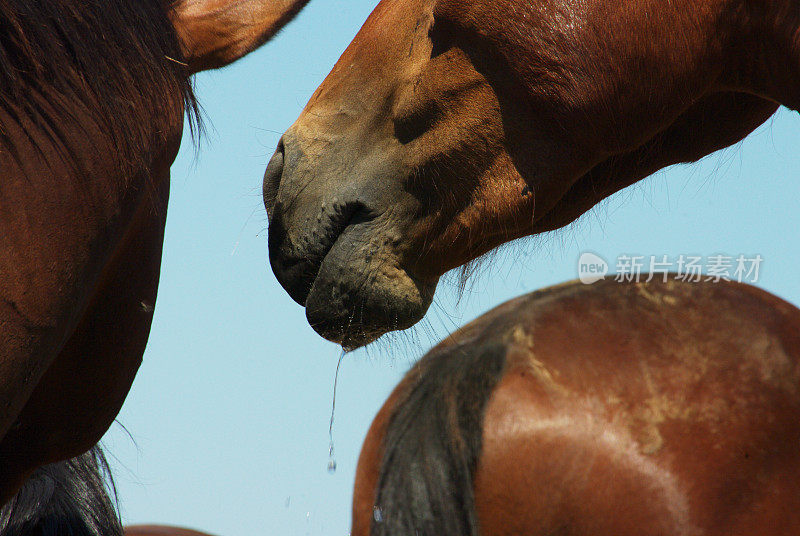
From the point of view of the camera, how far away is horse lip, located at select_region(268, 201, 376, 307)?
1.77 metres

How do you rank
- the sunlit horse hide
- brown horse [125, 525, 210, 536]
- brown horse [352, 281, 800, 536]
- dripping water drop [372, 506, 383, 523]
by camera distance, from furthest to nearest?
brown horse [125, 525, 210, 536] → dripping water drop [372, 506, 383, 523] → brown horse [352, 281, 800, 536] → the sunlit horse hide

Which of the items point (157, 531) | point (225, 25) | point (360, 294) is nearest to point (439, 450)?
point (360, 294)

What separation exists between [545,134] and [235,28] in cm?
71

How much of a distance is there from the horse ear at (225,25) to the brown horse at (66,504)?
4.06 feet

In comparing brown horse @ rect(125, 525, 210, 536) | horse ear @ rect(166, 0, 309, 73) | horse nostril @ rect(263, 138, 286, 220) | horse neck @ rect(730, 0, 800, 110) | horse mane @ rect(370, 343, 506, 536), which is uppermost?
horse ear @ rect(166, 0, 309, 73)

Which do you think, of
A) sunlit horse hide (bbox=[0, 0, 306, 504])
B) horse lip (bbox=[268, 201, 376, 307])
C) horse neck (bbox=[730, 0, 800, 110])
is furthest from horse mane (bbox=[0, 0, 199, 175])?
horse neck (bbox=[730, 0, 800, 110])

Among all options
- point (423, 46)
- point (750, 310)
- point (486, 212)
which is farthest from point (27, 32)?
point (750, 310)

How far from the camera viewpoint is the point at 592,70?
1725 millimetres

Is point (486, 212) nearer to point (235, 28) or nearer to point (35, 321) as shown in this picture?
point (235, 28)

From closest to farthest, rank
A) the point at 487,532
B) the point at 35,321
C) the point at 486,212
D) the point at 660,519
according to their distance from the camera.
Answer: the point at 35,321
the point at 486,212
the point at 660,519
the point at 487,532

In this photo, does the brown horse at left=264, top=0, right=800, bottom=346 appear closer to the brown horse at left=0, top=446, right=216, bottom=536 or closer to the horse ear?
the horse ear

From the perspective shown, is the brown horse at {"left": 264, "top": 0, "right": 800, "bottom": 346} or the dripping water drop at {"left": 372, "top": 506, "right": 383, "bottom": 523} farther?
the dripping water drop at {"left": 372, "top": 506, "right": 383, "bottom": 523}

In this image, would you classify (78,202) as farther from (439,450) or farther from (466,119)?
(439,450)

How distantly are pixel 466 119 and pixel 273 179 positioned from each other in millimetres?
431
